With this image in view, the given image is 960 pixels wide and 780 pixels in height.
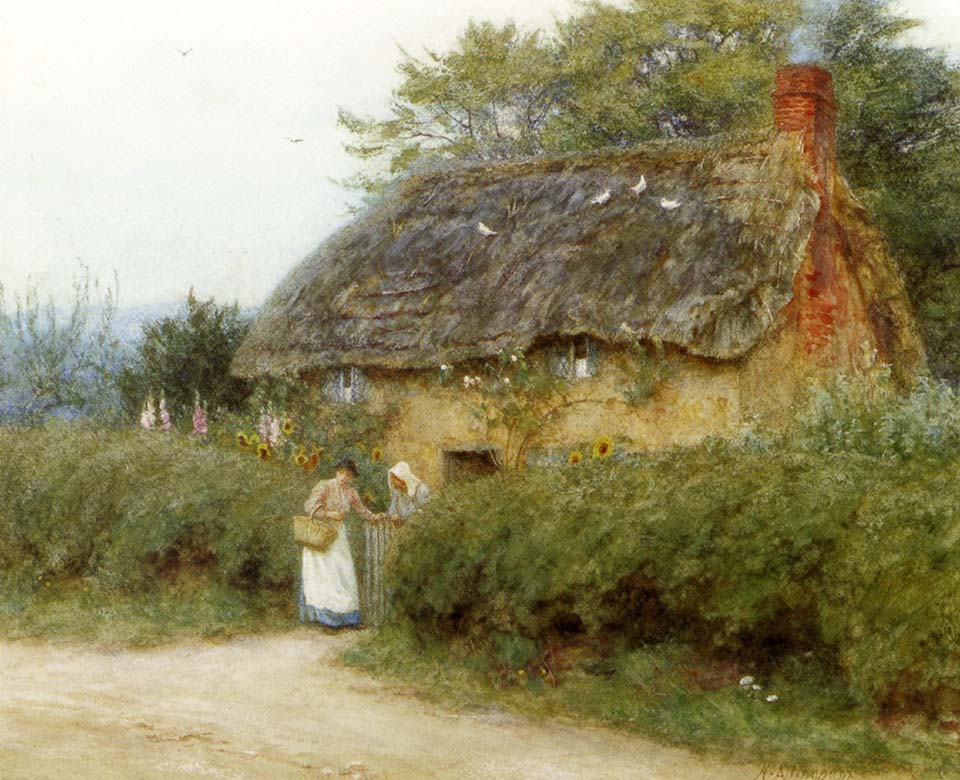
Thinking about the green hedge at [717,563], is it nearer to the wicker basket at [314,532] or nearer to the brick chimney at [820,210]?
the wicker basket at [314,532]

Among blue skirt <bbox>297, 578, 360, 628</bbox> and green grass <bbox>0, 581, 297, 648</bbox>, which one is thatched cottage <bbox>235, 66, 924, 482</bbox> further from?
green grass <bbox>0, 581, 297, 648</bbox>

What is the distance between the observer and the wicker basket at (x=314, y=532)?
10586 mm

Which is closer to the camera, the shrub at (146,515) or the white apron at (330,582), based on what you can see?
the white apron at (330,582)

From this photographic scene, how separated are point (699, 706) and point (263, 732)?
9.15 ft

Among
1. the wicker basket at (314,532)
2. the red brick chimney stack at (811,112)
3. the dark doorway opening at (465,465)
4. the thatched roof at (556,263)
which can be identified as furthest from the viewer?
the dark doorway opening at (465,465)

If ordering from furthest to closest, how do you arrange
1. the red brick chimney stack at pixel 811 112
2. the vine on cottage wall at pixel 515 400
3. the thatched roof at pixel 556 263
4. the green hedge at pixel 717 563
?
1. the red brick chimney stack at pixel 811 112
2. the vine on cottage wall at pixel 515 400
3. the thatched roof at pixel 556 263
4. the green hedge at pixel 717 563

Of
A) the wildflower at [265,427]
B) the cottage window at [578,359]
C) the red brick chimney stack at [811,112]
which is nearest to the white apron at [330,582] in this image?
the cottage window at [578,359]

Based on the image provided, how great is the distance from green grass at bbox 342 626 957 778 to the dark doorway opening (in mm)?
7444

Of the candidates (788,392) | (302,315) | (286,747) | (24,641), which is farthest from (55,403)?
(286,747)

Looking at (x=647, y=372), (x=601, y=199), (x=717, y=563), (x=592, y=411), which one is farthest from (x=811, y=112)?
(x=717, y=563)

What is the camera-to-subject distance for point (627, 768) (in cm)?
658

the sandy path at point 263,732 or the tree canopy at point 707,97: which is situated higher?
the tree canopy at point 707,97

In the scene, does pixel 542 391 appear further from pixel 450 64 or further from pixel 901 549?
pixel 450 64
